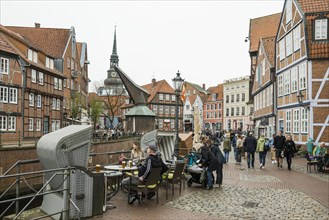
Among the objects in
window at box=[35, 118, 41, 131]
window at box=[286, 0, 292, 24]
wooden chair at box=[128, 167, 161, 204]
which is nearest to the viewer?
wooden chair at box=[128, 167, 161, 204]

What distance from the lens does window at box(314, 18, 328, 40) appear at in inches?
987

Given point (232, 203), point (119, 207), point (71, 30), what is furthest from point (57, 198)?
point (71, 30)

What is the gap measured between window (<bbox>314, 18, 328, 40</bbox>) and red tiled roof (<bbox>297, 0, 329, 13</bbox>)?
107cm

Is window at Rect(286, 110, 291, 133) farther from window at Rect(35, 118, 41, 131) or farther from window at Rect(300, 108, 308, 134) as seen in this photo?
window at Rect(35, 118, 41, 131)

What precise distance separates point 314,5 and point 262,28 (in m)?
23.0

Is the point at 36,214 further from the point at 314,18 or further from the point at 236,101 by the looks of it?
the point at 236,101

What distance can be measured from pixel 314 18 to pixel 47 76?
27.0m

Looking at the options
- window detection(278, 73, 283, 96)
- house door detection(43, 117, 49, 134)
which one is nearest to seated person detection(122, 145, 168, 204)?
window detection(278, 73, 283, 96)

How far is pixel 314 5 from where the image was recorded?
26.8m

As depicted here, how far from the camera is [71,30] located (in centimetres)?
5147

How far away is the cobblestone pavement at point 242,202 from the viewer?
8.77m

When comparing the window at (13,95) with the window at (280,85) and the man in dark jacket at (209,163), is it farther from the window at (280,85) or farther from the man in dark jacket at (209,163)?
the man in dark jacket at (209,163)

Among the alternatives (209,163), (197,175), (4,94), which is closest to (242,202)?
(209,163)

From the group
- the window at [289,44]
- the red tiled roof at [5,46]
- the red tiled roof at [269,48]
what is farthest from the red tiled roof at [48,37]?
the window at [289,44]
